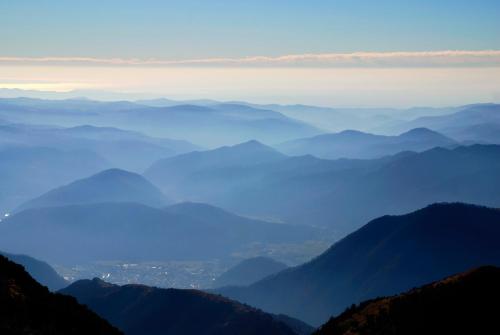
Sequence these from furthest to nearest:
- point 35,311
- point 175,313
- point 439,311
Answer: point 175,313 < point 439,311 < point 35,311

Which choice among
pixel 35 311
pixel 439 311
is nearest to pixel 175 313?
pixel 35 311

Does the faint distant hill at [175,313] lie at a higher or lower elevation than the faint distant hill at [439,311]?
lower

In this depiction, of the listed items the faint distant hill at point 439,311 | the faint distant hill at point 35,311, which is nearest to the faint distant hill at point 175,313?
the faint distant hill at point 439,311

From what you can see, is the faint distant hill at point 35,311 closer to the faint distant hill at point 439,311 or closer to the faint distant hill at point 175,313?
the faint distant hill at point 439,311

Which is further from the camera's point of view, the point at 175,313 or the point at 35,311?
the point at 175,313

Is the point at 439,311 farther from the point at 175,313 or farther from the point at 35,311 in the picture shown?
the point at 175,313

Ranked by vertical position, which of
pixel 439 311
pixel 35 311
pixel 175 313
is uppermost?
pixel 35 311
